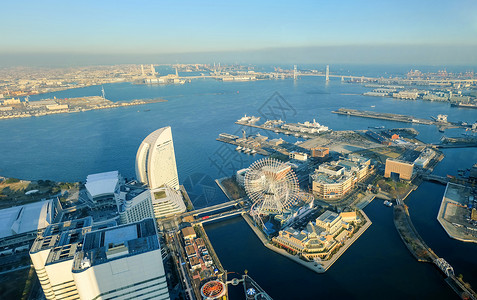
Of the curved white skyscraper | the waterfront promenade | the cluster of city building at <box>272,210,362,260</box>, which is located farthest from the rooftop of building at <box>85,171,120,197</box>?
the cluster of city building at <box>272,210,362,260</box>

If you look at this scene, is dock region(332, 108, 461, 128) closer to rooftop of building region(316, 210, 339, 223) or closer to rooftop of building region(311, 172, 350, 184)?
rooftop of building region(311, 172, 350, 184)

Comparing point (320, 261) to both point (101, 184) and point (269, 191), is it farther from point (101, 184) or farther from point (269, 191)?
point (101, 184)

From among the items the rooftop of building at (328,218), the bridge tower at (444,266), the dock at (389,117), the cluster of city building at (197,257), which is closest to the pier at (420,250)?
the bridge tower at (444,266)

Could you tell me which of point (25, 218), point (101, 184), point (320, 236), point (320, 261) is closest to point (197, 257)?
point (320, 261)

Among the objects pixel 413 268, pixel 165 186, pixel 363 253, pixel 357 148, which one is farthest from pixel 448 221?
pixel 165 186

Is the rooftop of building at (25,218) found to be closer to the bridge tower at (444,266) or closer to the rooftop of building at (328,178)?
the rooftop of building at (328,178)
